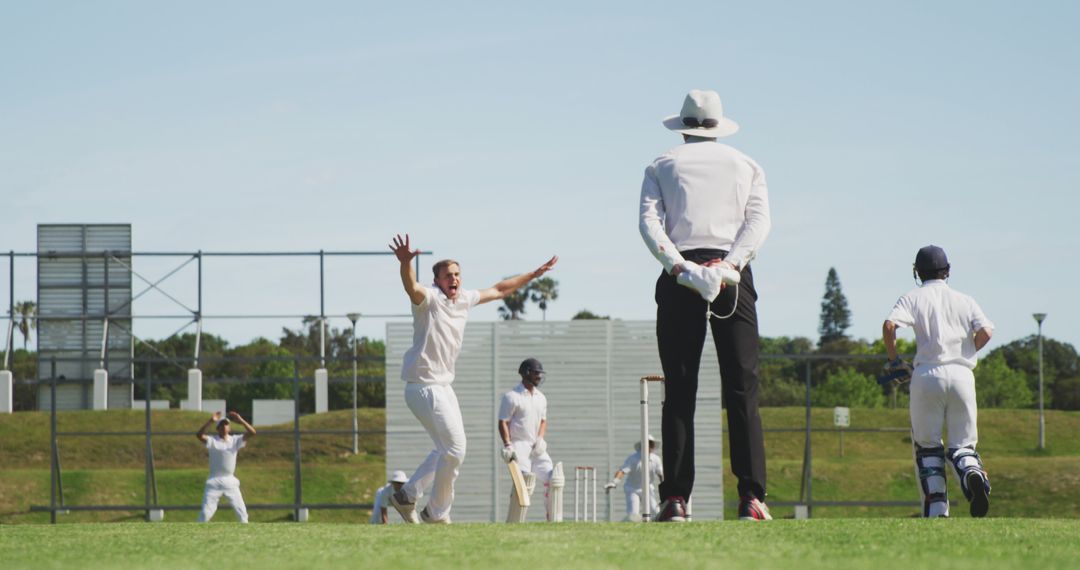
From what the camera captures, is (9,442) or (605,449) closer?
(605,449)

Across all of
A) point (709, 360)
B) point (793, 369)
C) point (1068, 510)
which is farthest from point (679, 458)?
point (793, 369)

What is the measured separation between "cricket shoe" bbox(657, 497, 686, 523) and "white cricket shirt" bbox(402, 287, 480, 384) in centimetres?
291

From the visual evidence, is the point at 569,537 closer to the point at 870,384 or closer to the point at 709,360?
the point at 709,360

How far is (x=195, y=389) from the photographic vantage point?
38250 mm

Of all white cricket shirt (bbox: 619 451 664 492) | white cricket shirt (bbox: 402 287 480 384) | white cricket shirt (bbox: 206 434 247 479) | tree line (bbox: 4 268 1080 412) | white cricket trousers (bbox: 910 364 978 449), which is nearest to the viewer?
white cricket trousers (bbox: 910 364 978 449)

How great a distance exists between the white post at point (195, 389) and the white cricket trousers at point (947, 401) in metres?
30.2

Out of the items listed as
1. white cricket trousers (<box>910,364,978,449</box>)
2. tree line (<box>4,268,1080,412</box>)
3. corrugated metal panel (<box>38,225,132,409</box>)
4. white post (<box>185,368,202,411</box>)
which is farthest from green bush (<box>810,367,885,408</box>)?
white cricket trousers (<box>910,364,978,449</box>)

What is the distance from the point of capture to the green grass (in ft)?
15.5

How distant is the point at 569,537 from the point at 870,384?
7150 centimetres

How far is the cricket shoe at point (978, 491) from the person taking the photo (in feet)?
28.0

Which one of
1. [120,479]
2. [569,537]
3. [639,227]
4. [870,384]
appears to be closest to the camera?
[569,537]

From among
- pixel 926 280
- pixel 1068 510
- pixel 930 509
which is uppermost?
pixel 926 280

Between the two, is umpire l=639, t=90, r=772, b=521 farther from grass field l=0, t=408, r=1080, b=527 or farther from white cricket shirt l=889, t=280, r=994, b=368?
grass field l=0, t=408, r=1080, b=527

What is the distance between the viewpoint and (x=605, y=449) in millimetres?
A: 22938
